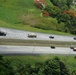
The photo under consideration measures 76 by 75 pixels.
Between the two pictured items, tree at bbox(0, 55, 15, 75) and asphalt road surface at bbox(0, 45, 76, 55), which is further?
asphalt road surface at bbox(0, 45, 76, 55)

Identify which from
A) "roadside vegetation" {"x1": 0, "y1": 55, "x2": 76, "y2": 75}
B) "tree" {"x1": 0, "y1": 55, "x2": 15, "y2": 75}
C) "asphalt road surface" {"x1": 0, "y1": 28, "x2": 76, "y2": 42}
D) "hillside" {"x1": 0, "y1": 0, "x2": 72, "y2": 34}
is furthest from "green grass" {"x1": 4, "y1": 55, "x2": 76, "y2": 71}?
"hillside" {"x1": 0, "y1": 0, "x2": 72, "y2": 34}

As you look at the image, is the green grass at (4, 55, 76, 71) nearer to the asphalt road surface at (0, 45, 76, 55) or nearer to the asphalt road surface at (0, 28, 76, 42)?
the asphalt road surface at (0, 45, 76, 55)

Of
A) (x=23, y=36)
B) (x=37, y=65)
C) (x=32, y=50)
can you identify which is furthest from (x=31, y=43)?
(x=37, y=65)

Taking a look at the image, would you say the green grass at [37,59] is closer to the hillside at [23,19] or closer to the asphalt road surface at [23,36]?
the asphalt road surface at [23,36]

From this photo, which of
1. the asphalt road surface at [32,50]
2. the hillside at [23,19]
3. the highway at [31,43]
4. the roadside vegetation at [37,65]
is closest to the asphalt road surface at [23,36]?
the highway at [31,43]

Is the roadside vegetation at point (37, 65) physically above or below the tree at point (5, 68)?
below

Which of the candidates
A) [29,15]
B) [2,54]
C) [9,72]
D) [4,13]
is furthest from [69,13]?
[9,72]

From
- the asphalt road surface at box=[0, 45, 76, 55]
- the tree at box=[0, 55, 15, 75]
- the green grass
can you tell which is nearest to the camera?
the tree at box=[0, 55, 15, 75]
